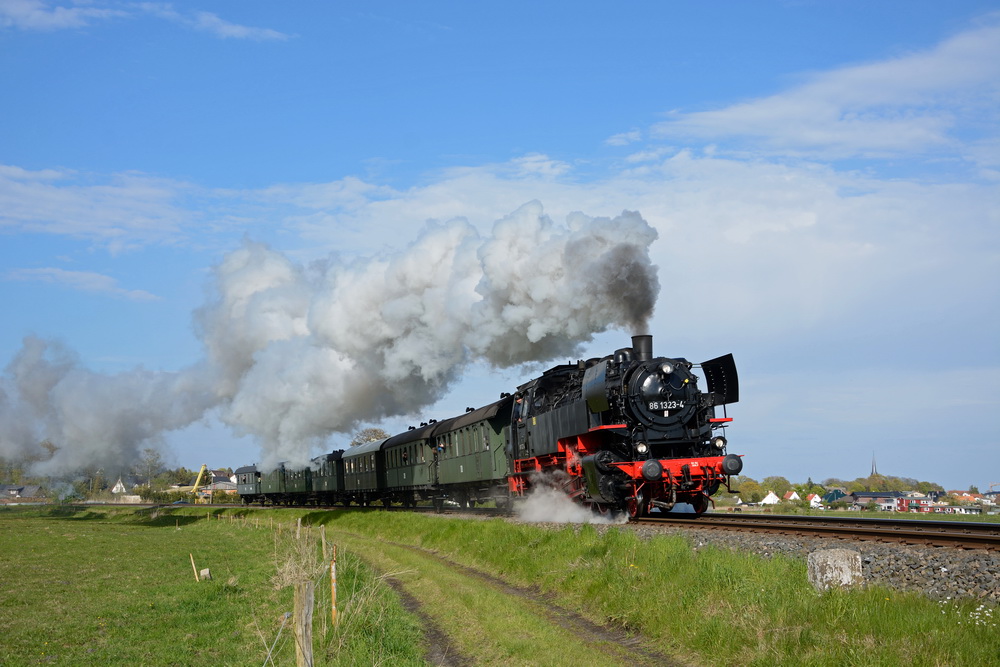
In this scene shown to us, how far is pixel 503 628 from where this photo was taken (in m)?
13.0

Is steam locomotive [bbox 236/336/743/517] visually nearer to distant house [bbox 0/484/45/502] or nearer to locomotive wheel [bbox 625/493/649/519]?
locomotive wheel [bbox 625/493/649/519]

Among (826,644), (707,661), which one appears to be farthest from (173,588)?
(826,644)

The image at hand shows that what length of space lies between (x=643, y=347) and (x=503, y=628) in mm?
10456

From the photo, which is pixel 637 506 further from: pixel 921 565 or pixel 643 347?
pixel 921 565

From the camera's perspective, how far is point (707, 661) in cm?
1039

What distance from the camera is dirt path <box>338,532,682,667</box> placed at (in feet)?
37.6

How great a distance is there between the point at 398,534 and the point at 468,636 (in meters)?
17.6

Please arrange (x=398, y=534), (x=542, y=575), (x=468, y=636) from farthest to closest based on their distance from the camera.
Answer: (x=398, y=534) < (x=542, y=575) < (x=468, y=636)

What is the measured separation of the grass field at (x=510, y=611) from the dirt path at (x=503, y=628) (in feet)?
0.14

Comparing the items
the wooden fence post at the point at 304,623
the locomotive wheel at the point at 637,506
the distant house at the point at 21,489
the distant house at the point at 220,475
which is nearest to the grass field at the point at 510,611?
the wooden fence post at the point at 304,623

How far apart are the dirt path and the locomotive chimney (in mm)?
6534

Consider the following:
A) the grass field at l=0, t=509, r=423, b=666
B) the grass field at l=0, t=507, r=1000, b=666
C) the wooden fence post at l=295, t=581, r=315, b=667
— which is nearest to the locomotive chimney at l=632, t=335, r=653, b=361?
the grass field at l=0, t=507, r=1000, b=666

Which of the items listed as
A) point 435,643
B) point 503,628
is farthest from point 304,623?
point 503,628

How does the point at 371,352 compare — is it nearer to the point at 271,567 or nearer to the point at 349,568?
the point at 271,567
